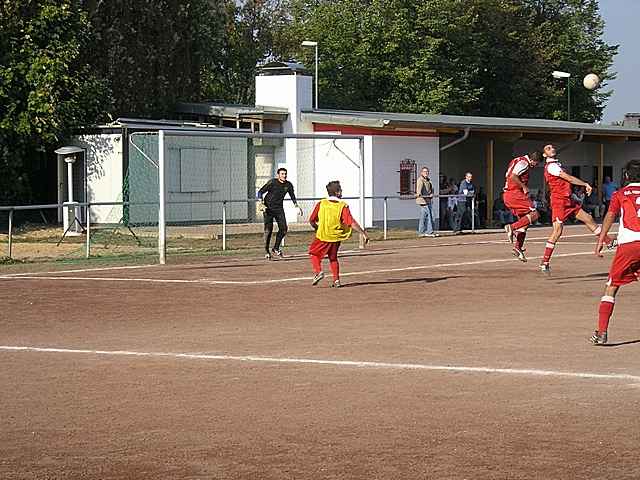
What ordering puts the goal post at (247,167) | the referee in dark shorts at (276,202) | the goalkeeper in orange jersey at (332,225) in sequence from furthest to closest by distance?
the goal post at (247,167), the referee in dark shorts at (276,202), the goalkeeper in orange jersey at (332,225)

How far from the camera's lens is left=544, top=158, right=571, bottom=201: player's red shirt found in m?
18.8

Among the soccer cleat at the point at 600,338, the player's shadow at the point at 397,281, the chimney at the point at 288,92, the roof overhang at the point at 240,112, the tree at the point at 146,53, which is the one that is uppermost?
the tree at the point at 146,53

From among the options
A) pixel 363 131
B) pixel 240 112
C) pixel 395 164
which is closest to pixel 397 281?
pixel 363 131

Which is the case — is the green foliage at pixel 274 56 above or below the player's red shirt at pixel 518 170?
above

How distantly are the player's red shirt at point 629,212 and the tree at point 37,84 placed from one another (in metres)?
26.3

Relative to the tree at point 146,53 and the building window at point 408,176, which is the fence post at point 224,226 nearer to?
the building window at point 408,176

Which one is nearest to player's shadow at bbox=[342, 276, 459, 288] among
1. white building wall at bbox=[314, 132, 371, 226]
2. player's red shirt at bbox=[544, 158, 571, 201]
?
player's red shirt at bbox=[544, 158, 571, 201]

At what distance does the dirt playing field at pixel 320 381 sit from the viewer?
24.3ft

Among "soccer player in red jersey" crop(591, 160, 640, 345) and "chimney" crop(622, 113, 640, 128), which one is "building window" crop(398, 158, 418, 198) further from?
"soccer player in red jersey" crop(591, 160, 640, 345)

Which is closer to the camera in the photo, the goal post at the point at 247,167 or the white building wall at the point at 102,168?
the goal post at the point at 247,167

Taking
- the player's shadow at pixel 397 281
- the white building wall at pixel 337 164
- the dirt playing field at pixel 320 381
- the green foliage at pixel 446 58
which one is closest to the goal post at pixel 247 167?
the white building wall at pixel 337 164

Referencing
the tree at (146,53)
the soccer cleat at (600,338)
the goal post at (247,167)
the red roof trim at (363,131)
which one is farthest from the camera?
the tree at (146,53)

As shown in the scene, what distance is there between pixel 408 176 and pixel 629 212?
25.5 m

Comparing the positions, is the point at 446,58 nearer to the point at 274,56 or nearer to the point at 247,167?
the point at 274,56
